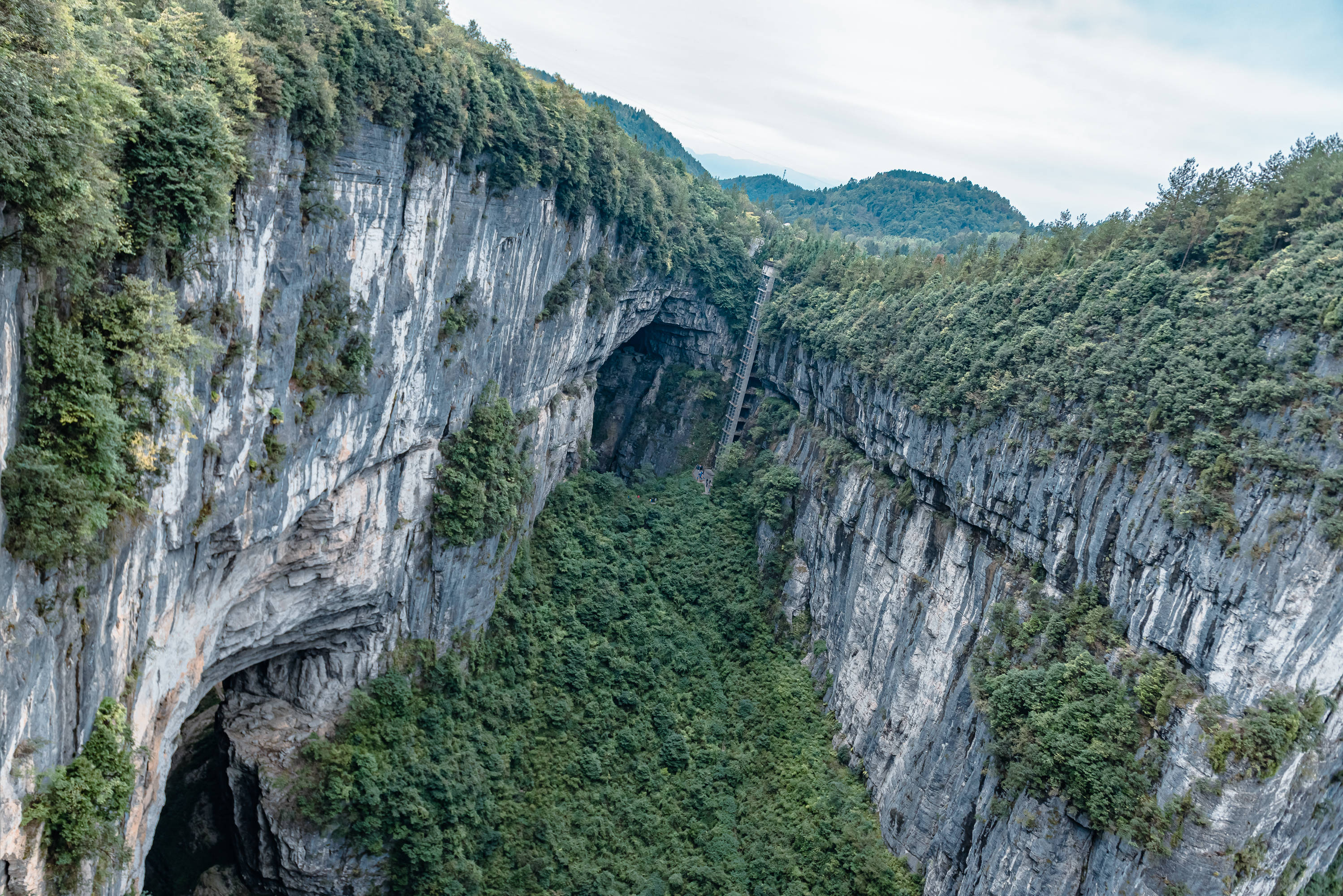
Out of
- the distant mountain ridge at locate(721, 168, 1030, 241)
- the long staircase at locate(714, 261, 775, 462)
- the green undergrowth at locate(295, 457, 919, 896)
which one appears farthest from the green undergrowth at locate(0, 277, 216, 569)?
the distant mountain ridge at locate(721, 168, 1030, 241)

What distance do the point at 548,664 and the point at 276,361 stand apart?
1702cm

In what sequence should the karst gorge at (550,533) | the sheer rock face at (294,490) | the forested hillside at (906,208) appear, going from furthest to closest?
the forested hillside at (906,208) < the karst gorge at (550,533) < the sheer rock face at (294,490)

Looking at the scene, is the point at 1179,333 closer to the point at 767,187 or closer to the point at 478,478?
the point at 478,478

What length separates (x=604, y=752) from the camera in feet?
93.7

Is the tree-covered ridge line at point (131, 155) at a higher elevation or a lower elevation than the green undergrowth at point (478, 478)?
higher

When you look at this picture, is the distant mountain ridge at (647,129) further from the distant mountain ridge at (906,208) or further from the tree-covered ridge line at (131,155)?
the tree-covered ridge line at (131,155)

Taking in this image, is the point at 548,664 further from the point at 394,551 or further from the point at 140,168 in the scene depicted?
the point at 140,168

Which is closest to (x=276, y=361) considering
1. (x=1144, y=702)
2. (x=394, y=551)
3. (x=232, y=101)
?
(x=232, y=101)

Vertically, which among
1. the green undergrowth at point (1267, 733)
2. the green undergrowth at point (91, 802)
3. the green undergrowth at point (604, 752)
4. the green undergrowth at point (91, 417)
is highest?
the green undergrowth at point (91, 417)

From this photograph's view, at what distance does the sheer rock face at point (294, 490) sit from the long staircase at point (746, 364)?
46.6 feet

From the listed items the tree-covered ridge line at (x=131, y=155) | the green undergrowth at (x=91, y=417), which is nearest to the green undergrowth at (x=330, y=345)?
the tree-covered ridge line at (x=131, y=155)

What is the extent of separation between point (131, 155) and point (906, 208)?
93.7 meters

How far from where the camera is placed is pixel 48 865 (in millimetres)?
12039

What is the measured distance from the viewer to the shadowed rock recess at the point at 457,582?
14.5m
